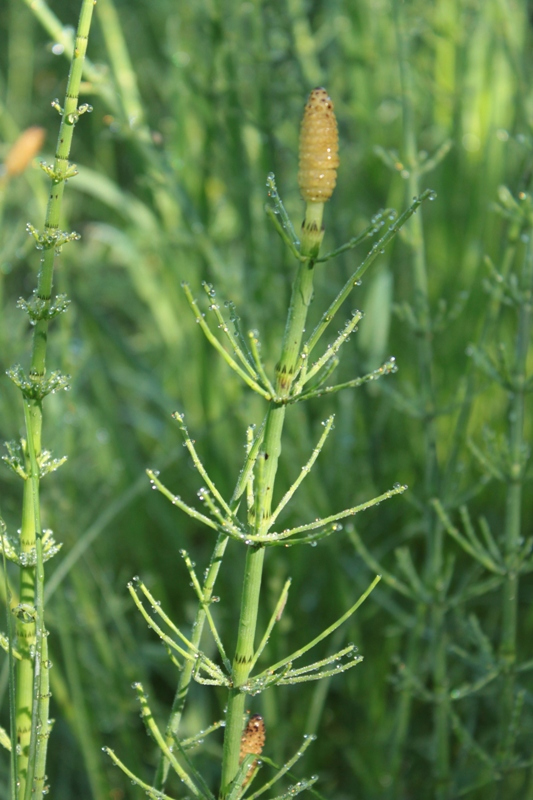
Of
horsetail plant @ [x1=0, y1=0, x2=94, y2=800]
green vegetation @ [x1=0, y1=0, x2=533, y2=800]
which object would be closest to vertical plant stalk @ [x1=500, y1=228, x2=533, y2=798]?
green vegetation @ [x1=0, y1=0, x2=533, y2=800]

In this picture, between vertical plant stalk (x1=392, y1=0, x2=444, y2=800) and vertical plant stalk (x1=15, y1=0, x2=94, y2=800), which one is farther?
vertical plant stalk (x1=392, y1=0, x2=444, y2=800)

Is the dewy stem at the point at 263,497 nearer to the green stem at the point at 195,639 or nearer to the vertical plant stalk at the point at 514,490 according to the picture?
the green stem at the point at 195,639

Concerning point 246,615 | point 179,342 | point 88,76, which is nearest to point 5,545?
point 246,615

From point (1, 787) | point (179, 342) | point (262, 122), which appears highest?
point (262, 122)

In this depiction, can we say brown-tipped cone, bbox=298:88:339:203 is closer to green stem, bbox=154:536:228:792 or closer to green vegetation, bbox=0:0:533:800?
green stem, bbox=154:536:228:792

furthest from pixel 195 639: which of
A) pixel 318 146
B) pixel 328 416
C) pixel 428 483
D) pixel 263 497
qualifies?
pixel 328 416

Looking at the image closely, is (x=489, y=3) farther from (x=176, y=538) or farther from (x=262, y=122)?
(x=176, y=538)

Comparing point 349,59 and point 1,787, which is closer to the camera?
point 1,787
